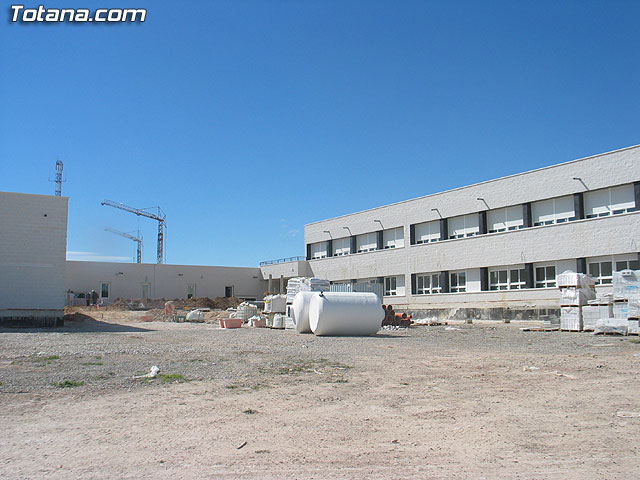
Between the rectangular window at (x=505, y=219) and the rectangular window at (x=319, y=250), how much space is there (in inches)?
839

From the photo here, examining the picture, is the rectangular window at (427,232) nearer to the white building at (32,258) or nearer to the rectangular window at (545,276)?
the rectangular window at (545,276)

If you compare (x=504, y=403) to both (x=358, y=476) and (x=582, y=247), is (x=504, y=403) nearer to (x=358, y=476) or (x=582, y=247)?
(x=358, y=476)

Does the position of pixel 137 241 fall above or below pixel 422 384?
above

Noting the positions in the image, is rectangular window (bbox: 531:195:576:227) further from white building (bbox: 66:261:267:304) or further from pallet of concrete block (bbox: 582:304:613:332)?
white building (bbox: 66:261:267:304)

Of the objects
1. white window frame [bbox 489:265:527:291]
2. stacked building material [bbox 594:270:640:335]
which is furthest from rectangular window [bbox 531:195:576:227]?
stacked building material [bbox 594:270:640:335]

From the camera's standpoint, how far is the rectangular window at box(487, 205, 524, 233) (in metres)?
37.3

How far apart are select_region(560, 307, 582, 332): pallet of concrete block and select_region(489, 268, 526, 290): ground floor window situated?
12462 mm

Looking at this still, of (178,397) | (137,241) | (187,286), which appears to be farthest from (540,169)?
(137,241)

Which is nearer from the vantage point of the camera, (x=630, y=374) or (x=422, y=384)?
(x=422, y=384)

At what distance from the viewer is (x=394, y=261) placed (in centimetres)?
4731

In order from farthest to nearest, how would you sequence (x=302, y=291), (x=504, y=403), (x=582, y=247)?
(x=582, y=247), (x=302, y=291), (x=504, y=403)

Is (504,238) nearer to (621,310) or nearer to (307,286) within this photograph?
(621,310)

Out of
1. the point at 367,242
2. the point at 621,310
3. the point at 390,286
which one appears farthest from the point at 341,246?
the point at 621,310

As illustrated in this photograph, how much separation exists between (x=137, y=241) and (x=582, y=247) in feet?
321
